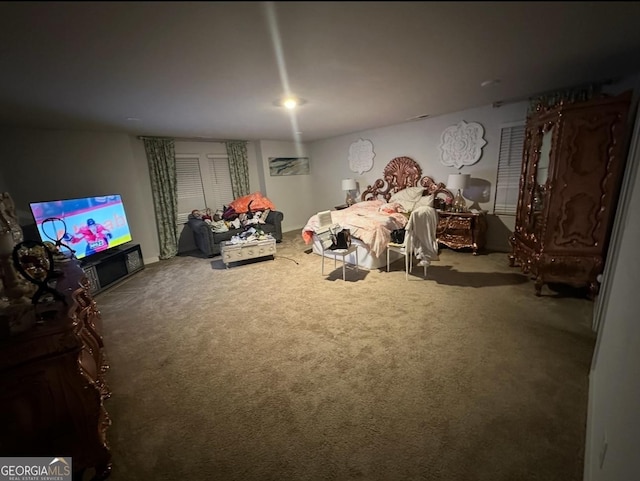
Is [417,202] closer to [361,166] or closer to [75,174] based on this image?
[361,166]

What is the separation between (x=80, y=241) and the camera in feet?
11.3

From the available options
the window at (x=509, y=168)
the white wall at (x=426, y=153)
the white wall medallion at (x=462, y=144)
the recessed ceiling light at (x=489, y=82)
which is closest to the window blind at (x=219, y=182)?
the white wall at (x=426, y=153)

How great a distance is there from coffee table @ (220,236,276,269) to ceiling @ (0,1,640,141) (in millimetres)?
1994

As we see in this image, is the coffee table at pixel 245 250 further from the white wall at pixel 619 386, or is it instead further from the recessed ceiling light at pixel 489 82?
the white wall at pixel 619 386

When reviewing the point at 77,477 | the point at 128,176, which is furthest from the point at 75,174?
the point at 77,477

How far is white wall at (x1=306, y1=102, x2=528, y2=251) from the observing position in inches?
161

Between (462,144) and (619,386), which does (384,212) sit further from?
(619,386)

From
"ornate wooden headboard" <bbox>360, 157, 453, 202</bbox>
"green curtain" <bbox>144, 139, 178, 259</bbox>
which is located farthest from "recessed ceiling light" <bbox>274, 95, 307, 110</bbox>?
"green curtain" <bbox>144, 139, 178, 259</bbox>

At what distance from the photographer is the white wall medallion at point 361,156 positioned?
5.71 metres

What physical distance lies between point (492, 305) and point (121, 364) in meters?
3.52

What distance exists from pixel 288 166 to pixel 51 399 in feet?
19.6

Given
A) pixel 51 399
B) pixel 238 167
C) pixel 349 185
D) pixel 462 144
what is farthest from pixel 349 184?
pixel 51 399

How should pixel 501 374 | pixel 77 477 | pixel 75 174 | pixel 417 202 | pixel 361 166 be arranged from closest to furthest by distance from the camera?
pixel 77 477
pixel 501 374
pixel 75 174
pixel 417 202
pixel 361 166

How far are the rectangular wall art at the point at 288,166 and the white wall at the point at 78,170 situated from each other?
8.50ft
